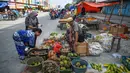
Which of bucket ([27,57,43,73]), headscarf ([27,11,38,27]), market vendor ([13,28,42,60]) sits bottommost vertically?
bucket ([27,57,43,73])

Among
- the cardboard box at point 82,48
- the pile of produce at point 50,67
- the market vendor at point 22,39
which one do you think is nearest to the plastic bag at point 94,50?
the cardboard box at point 82,48

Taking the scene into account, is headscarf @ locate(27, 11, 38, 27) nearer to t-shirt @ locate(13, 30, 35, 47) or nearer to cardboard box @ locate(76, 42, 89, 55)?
t-shirt @ locate(13, 30, 35, 47)

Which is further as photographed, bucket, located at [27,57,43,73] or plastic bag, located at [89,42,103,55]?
plastic bag, located at [89,42,103,55]

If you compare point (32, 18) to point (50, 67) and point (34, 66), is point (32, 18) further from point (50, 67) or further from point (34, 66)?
point (50, 67)

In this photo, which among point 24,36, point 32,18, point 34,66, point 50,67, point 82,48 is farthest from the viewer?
point 32,18

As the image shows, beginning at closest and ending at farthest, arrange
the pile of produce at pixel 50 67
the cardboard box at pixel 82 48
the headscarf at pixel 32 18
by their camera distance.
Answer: the pile of produce at pixel 50 67, the cardboard box at pixel 82 48, the headscarf at pixel 32 18

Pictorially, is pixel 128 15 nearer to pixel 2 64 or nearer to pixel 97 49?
pixel 97 49

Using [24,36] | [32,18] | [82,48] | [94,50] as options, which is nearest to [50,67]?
[24,36]

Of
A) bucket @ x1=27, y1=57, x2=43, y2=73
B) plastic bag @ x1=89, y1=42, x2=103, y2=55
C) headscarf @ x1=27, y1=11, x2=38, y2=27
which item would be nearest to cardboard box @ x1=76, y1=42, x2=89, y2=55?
plastic bag @ x1=89, y1=42, x2=103, y2=55

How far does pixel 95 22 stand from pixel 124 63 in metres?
8.02

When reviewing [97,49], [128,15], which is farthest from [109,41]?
[128,15]

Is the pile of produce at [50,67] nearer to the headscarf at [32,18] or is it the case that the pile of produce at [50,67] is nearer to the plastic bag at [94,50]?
the plastic bag at [94,50]

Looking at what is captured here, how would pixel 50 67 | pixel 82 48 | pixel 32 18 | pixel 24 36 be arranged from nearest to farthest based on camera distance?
pixel 50 67, pixel 24 36, pixel 82 48, pixel 32 18

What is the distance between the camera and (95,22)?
42.3 ft
